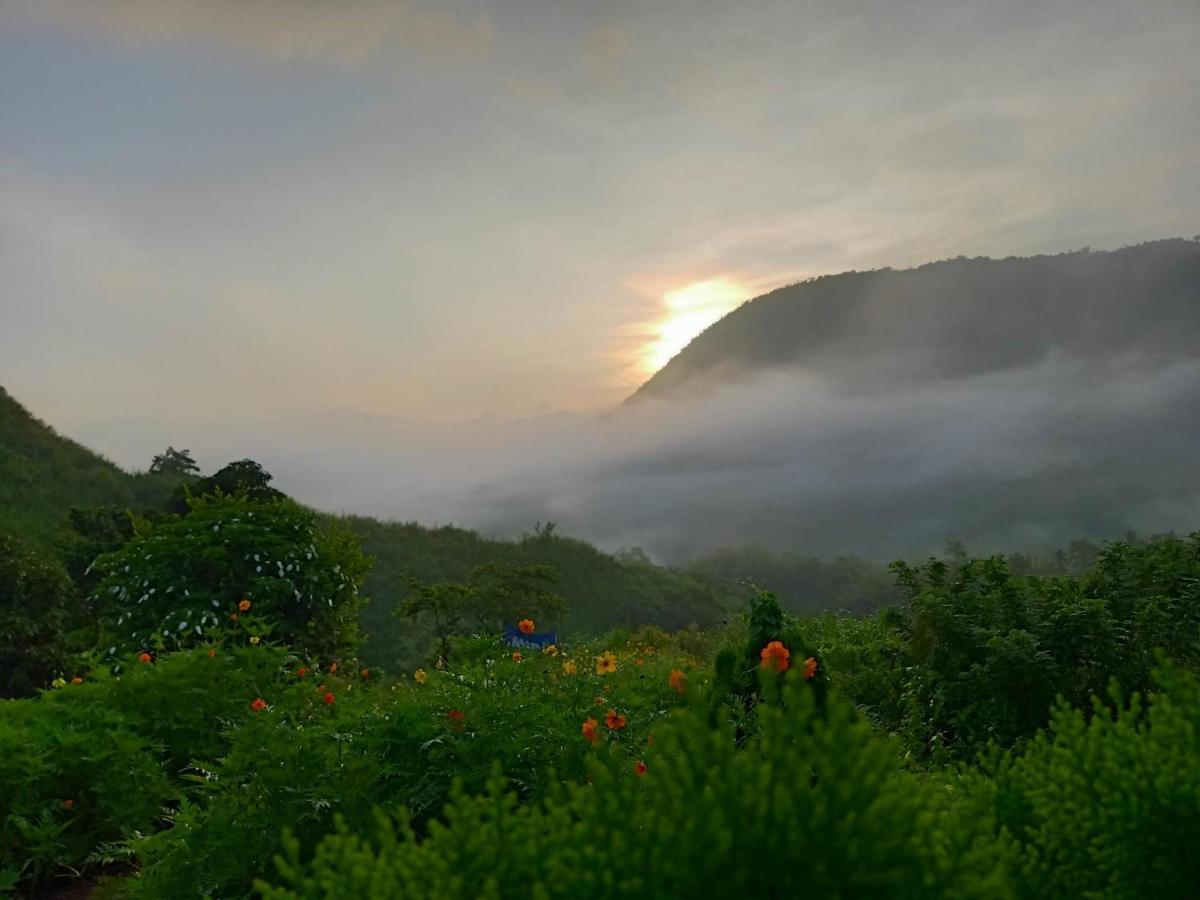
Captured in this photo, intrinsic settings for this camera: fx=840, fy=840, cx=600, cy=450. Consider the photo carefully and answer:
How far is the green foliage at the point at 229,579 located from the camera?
10164 mm

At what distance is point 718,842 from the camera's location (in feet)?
5.33

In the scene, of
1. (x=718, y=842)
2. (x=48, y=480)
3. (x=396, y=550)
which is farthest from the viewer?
(x=396, y=550)

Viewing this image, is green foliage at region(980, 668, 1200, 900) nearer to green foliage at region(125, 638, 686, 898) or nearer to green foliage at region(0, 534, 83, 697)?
green foliage at region(125, 638, 686, 898)

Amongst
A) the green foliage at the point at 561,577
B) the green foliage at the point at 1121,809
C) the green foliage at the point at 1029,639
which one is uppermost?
the green foliage at the point at 1121,809

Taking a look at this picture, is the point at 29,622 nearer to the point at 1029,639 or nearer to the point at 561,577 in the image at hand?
the point at 1029,639

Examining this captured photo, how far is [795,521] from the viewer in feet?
614

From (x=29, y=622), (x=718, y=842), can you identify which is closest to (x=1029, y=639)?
(x=718, y=842)

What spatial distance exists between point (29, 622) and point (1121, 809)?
17233mm

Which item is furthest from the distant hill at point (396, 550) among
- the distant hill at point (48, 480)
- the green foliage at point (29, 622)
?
the green foliage at point (29, 622)

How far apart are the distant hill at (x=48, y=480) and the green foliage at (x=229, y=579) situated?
1627cm

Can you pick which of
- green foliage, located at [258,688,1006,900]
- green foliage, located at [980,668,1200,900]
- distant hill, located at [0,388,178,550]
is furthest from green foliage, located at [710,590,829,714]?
distant hill, located at [0,388,178,550]

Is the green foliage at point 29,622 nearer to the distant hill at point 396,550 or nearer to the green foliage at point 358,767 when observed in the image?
the distant hill at point 396,550

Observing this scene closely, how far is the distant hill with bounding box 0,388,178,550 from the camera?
83.6ft

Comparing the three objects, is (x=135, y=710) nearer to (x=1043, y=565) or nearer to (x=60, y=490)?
(x=60, y=490)
